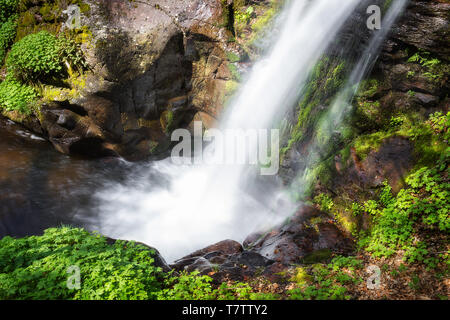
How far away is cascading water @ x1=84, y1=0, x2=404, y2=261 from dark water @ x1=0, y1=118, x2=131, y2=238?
0.60 metres

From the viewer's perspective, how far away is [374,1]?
5613mm

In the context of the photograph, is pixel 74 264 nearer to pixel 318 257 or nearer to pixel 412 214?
pixel 318 257

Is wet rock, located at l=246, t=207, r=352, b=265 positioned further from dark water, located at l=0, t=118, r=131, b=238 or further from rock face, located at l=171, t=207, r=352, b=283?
dark water, located at l=0, t=118, r=131, b=238

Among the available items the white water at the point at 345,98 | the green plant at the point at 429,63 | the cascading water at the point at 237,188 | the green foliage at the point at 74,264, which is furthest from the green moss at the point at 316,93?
the green foliage at the point at 74,264

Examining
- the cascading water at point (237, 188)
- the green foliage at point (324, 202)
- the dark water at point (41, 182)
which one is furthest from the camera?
the cascading water at point (237, 188)

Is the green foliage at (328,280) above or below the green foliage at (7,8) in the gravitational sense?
below

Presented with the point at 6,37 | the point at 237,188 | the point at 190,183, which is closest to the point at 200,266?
the point at 237,188

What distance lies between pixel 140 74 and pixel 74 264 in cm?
642

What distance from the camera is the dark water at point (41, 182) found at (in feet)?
21.6

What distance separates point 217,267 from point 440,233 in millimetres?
3529

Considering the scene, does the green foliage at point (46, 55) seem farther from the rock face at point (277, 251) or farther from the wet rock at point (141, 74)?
the rock face at point (277, 251)

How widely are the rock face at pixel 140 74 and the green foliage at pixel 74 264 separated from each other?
16.8 feet

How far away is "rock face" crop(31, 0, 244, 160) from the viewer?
8.41m

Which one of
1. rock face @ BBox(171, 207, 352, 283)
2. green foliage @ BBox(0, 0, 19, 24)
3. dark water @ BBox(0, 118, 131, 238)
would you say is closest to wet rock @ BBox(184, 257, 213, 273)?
rock face @ BBox(171, 207, 352, 283)
